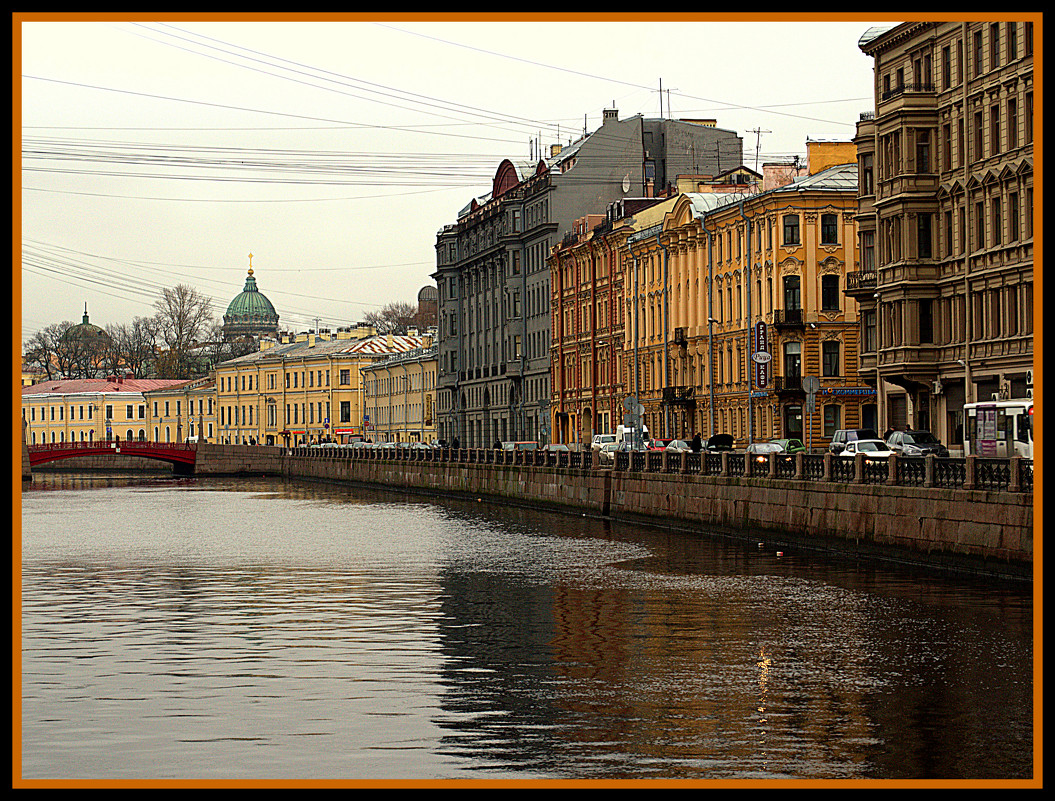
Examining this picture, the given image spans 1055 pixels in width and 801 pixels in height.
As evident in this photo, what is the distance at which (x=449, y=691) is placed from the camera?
50.5 feet

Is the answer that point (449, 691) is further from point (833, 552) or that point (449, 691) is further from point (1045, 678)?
point (833, 552)

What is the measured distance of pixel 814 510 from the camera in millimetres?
32375

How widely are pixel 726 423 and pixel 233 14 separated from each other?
204 ft

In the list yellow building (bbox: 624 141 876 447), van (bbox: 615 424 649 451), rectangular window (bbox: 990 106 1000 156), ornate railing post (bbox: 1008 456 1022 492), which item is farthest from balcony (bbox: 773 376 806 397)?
ornate railing post (bbox: 1008 456 1022 492)

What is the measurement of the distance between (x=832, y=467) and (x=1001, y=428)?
9863 mm

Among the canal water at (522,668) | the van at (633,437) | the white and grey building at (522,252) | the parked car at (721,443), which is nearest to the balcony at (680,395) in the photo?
the van at (633,437)

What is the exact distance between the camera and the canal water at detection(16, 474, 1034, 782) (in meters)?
12.2

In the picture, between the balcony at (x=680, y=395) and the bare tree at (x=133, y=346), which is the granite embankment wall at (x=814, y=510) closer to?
the balcony at (x=680, y=395)

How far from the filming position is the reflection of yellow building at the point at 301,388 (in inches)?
5300

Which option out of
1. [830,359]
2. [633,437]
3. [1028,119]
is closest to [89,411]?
[830,359]

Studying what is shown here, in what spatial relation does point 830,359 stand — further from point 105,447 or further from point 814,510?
point 105,447

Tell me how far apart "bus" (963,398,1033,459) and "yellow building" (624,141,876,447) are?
18.2 m

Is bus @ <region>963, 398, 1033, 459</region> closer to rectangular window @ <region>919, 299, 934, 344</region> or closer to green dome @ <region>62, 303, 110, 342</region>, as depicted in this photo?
rectangular window @ <region>919, 299, 934, 344</region>

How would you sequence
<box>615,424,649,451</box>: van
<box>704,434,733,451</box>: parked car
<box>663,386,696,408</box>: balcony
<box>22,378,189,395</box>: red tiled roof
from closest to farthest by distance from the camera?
<box>704,434,733,451</box>: parked car → <box>615,424,649,451</box>: van → <box>663,386,696,408</box>: balcony → <box>22,378,189,395</box>: red tiled roof
